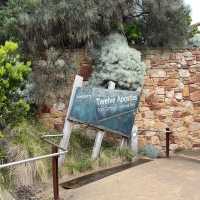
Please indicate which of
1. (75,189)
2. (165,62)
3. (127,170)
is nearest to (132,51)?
(165,62)

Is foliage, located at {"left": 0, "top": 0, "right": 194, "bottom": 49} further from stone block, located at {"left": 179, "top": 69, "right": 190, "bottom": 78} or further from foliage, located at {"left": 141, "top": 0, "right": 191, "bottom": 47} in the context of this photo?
stone block, located at {"left": 179, "top": 69, "right": 190, "bottom": 78}

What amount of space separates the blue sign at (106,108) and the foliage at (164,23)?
5.11 ft

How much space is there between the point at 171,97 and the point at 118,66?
4.87ft

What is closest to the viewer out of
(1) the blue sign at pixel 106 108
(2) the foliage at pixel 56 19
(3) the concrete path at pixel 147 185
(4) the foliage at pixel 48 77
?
(3) the concrete path at pixel 147 185

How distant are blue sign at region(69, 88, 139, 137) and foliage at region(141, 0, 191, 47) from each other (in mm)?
1558

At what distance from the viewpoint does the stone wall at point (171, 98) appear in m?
7.78

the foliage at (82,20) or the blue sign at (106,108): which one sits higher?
the foliage at (82,20)

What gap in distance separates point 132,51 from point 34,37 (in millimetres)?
1996

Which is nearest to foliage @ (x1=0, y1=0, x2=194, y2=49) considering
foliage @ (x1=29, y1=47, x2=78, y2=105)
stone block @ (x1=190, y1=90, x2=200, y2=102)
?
foliage @ (x1=29, y1=47, x2=78, y2=105)

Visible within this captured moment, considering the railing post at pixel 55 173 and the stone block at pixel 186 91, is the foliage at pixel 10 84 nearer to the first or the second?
the railing post at pixel 55 173

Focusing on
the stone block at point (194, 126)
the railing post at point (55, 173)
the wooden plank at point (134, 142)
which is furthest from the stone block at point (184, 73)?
the railing post at point (55, 173)

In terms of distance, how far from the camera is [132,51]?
24.3 ft

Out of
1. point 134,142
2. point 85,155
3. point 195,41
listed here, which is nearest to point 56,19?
point 85,155

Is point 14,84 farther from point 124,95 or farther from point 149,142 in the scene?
point 149,142
